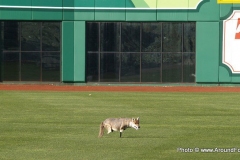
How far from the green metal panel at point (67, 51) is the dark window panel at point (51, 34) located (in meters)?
0.50

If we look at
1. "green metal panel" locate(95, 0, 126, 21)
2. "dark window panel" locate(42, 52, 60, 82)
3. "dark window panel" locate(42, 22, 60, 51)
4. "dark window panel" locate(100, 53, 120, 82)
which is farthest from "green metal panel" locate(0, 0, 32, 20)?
"dark window panel" locate(100, 53, 120, 82)

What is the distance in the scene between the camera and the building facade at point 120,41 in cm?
4919

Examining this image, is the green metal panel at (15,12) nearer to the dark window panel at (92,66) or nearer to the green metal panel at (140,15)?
the dark window panel at (92,66)

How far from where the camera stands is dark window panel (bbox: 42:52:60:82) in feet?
165

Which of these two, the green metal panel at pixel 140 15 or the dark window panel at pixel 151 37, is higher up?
the green metal panel at pixel 140 15

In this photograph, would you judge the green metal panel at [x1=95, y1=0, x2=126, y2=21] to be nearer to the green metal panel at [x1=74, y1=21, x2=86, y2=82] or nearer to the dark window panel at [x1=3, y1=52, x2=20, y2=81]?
the green metal panel at [x1=74, y1=21, x2=86, y2=82]

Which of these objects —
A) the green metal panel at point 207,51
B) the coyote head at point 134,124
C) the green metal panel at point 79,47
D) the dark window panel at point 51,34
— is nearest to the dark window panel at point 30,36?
the dark window panel at point 51,34

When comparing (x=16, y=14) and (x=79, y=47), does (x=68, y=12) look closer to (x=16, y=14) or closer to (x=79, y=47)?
(x=79, y=47)

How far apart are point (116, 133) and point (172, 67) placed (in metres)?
28.5

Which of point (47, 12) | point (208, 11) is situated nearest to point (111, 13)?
point (47, 12)

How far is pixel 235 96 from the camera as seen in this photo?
3947cm

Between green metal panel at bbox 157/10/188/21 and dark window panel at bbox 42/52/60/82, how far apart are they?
23.1 ft

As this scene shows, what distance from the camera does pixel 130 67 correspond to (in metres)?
50.1

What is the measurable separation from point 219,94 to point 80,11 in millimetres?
12491
